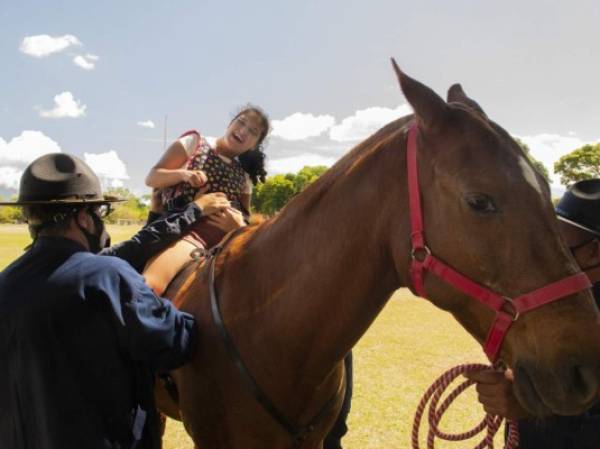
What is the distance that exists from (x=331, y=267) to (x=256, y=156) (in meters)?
2.27

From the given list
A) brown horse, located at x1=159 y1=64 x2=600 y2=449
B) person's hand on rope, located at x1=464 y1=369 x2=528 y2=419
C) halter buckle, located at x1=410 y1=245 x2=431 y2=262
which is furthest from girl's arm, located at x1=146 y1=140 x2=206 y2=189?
person's hand on rope, located at x1=464 y1=369 x2=528 y2=419

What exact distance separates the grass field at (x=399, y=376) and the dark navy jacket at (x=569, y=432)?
253cm

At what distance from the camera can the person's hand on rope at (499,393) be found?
2.19 metres

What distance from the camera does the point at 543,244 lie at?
65.2 inches

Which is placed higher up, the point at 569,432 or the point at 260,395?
the point at 260,395

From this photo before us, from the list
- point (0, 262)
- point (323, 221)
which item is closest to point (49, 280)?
point (323, 221)

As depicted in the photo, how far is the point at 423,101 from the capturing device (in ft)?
6.31

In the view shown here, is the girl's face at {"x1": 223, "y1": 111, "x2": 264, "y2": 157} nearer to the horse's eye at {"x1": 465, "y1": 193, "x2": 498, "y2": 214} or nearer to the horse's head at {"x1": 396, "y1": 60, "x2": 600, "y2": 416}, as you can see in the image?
the horse's head at {"x1": 396, "y1": 60, "x2": 600, "y2": 416}

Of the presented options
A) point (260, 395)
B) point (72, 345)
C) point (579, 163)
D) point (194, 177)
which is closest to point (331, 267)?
point (260, 395)

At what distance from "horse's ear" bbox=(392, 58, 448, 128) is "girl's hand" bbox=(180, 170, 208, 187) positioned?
2006 millimetres

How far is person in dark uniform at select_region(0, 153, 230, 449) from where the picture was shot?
6.13ft

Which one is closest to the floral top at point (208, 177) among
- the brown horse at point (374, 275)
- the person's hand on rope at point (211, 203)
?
the person's hand on rope at point (211, 203)

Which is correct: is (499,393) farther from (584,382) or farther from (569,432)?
(569,432)

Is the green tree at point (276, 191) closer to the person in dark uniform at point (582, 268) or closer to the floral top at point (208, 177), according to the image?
the floral top at point (208, 177)
